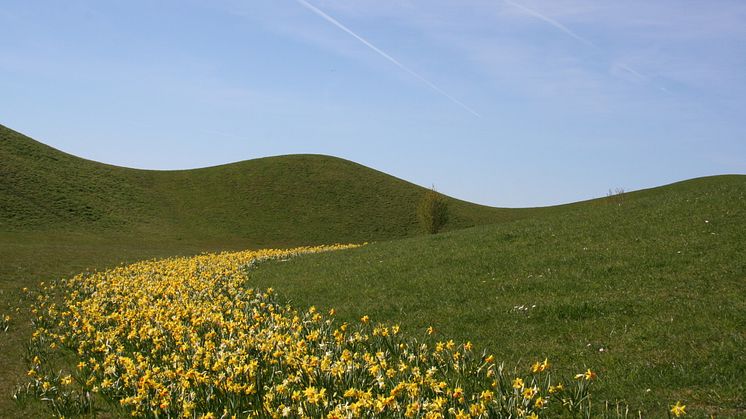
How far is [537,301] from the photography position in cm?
1346

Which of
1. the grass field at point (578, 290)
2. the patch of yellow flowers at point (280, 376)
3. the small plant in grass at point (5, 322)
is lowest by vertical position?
the small plant in grass at point (5, 322)

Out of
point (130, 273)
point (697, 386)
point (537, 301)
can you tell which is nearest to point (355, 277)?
point (537, 301)

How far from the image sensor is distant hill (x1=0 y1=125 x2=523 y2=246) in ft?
215

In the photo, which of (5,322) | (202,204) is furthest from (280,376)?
(202,204)

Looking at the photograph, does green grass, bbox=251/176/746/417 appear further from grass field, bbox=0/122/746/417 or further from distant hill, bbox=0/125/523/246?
A: distant hill, bbox=0/125/523/246

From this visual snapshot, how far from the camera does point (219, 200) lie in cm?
8275

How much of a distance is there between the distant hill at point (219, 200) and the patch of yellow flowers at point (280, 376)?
50.2 meters

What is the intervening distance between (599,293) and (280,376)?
7853mm

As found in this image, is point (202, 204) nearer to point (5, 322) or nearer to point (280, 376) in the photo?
point (5, 322)

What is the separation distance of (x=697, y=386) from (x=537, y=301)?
534 cm

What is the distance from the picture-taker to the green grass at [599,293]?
893cm

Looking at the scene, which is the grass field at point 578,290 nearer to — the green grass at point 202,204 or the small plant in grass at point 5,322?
the small plant in grass at point 5,322

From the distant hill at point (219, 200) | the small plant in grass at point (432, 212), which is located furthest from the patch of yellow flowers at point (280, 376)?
the distant hill at point (219, 200)

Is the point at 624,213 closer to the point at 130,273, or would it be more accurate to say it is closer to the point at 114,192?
the point at 130,273
